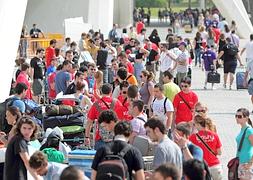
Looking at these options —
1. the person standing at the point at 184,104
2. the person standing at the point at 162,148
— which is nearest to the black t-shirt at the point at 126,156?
the person standing at the point at 162,148

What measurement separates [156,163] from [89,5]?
28.0m

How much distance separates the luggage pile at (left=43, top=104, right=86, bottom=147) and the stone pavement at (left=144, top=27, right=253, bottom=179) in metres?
2.39

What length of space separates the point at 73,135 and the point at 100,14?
22945 mm

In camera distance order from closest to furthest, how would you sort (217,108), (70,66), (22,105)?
(22,105)
(70,66)
(217,108)

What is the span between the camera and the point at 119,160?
9.68m

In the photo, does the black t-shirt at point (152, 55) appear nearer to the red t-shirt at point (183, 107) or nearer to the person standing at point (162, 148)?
the red t-shirt at point (183, 107)

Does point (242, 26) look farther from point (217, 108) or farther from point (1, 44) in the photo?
point (1, 44)

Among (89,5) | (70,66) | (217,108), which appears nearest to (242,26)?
(89,5)

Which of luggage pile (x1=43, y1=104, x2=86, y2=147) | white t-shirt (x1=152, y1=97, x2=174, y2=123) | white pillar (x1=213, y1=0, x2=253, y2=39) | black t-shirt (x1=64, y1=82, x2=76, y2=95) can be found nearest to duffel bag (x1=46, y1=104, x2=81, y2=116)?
luggage pile (x1=43, y1=104, x2=86, y2=147)

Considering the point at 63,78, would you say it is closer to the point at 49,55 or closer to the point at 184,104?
the point at 184,104

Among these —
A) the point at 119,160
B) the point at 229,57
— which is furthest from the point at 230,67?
the point at 119,160

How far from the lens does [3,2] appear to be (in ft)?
56.3

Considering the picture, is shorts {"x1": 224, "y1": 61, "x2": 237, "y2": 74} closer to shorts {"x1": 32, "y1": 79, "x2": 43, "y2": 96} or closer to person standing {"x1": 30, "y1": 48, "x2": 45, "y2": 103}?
person standing {"x1": 30, "y1": 48, "x2": 45, "y2": 103}

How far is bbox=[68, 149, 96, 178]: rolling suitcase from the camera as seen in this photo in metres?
11.9
